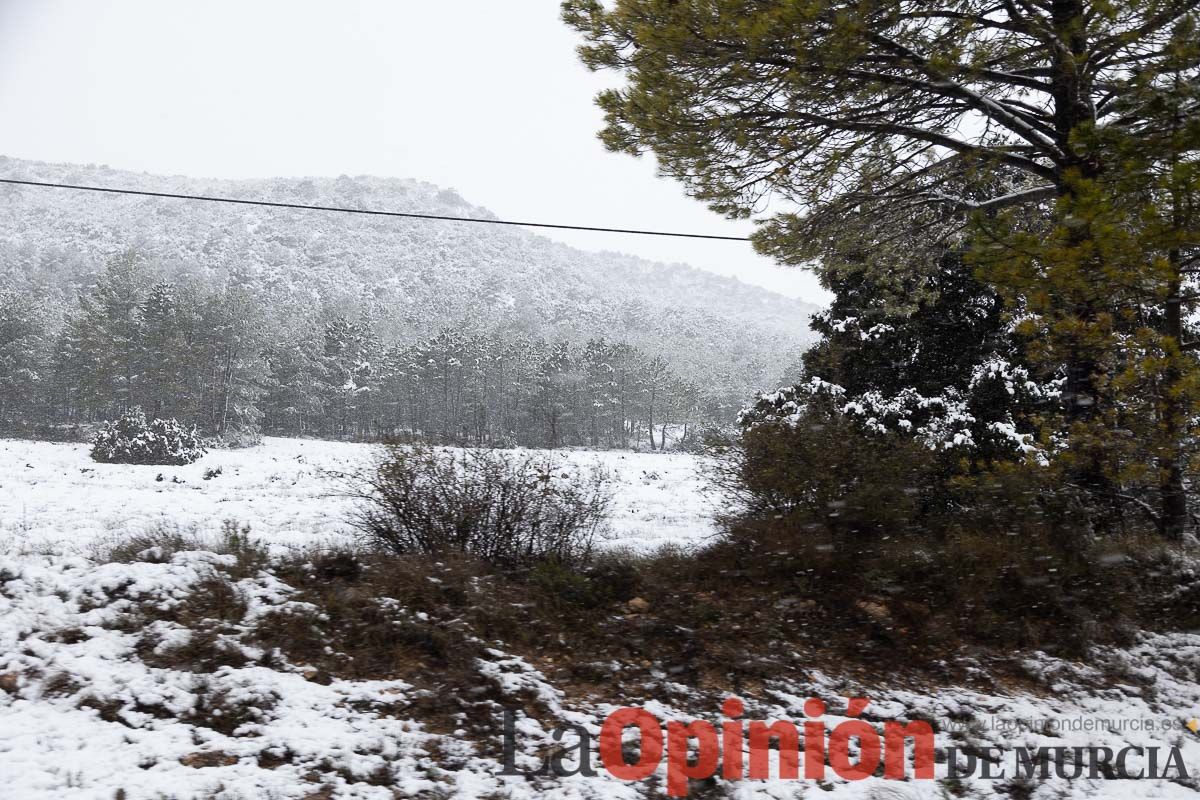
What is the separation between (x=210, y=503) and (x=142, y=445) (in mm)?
15622

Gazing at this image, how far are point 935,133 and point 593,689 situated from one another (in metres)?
6.17

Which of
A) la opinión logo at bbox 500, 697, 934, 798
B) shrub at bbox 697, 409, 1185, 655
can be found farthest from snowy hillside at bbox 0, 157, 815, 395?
la opinión logo at bbox 500, 697, 934, 798

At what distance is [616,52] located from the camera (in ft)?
21.2

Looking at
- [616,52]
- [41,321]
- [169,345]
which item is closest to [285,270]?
[41,321]

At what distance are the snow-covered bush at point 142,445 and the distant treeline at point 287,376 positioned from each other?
13.9 m

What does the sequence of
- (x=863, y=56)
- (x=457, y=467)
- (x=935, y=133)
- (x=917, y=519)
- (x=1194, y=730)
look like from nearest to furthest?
(x=1194, y=730) < (x=863, y=56) < (x=457, y=467) < (x=935, y=133) < (x=917, y=519)

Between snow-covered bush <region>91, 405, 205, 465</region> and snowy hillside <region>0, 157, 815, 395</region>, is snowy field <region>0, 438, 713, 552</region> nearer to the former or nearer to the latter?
snow-covered bush <region>91, 405, 205, 465</region>

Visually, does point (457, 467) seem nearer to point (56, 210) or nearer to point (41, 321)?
point (41, 321)

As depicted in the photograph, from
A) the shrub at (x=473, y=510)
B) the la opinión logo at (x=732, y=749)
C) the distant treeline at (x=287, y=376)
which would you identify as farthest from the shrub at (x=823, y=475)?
the distant treeline at (x=287, y=376)

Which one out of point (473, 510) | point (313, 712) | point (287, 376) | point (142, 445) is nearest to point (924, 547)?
point (473, 510)

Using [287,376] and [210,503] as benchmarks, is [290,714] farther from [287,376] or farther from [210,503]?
[287,376]

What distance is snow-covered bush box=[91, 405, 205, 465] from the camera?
84.0 ft

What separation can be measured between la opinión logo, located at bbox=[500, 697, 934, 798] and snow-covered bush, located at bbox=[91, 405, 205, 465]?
89.4 feet

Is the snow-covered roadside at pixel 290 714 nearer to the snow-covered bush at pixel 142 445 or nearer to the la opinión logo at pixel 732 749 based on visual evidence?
the la opinión logo at pixel 732 749
